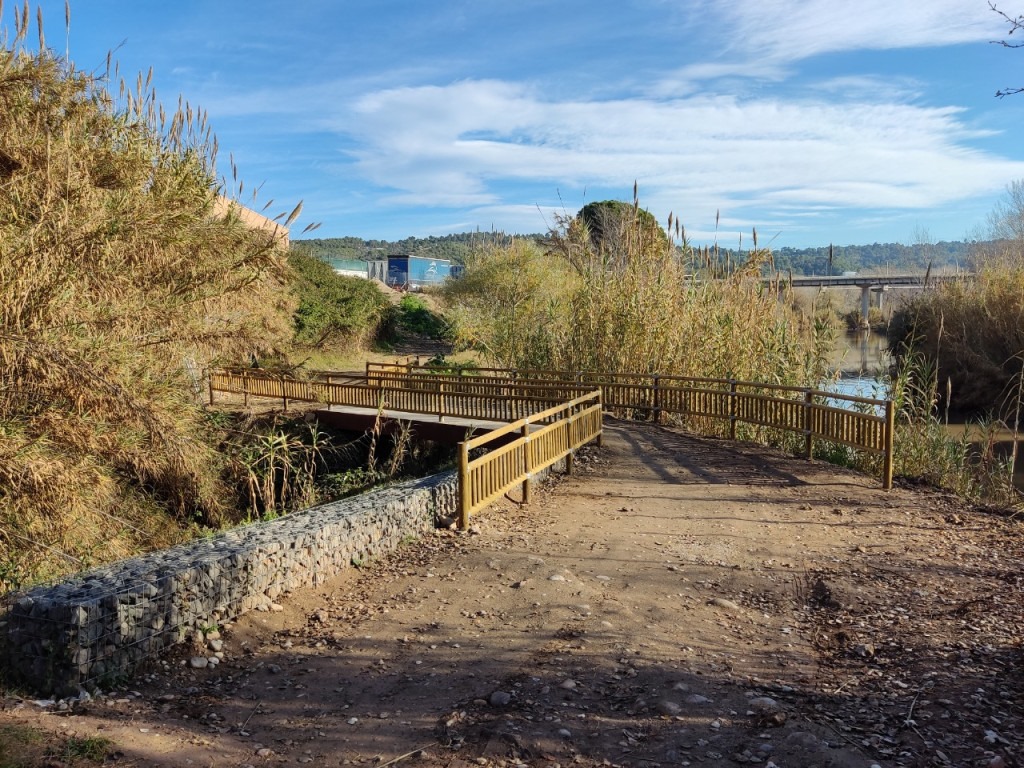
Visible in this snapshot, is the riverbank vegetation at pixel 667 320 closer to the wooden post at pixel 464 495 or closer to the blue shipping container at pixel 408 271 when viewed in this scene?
the wooden post at pixel 464 495

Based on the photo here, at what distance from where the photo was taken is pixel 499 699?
14.3 ft

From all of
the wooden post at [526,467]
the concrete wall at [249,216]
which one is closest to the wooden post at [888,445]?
the wooden post at [526,467]

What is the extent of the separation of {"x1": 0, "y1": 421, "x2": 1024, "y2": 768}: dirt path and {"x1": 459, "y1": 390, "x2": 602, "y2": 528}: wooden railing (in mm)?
392

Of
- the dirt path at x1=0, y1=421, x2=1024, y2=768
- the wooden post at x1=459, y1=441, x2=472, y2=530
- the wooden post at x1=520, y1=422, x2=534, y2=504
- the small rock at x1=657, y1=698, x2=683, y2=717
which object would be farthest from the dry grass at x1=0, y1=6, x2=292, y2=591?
the small rock at x1=657, y1=698, x2=683, y2=717

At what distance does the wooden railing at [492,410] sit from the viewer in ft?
27.8

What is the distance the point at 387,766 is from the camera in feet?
12.2

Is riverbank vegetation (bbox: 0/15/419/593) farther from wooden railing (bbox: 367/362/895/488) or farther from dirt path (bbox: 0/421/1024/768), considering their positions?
wooden railing (bbox: 367/362/895/488)

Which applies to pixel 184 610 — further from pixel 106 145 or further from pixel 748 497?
pixel 748 497

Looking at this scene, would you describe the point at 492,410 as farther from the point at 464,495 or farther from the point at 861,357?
the point at 861,357

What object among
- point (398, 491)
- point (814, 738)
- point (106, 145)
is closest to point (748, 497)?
point (398, 491)

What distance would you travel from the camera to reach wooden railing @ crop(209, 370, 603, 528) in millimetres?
8461

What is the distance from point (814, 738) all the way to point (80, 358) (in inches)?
231

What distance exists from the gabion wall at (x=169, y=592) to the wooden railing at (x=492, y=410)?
1.15 metres

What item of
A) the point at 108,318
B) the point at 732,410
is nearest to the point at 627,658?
the point at 108,318
